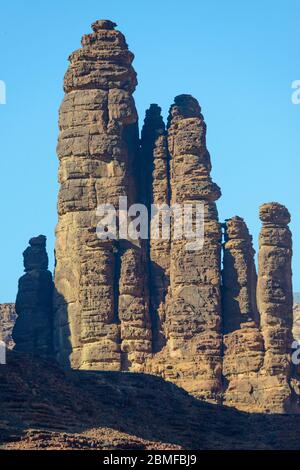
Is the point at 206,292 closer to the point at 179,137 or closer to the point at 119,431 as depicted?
the point at 179,137

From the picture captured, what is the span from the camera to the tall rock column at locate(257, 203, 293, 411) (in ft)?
385

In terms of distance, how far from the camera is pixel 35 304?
395ft

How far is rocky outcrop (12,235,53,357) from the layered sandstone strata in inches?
245

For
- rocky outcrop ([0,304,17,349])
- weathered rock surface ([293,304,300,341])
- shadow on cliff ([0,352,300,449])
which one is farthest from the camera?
weathered rock surface ([293,304,300,341])

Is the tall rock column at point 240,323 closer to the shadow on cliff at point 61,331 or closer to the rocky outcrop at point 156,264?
the rocky outcrop at point 156,264

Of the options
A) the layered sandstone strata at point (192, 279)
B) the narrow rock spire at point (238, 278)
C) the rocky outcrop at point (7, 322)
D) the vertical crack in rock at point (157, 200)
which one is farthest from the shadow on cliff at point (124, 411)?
the rocky outcrop at point (7, 322)

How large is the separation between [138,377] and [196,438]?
6.69 metres

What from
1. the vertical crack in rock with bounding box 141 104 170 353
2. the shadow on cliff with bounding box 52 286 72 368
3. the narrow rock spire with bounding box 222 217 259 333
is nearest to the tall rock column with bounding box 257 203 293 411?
the narrow rock spire with bounding box 222 217 259 333

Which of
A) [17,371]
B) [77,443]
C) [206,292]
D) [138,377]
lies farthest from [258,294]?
[77,443]

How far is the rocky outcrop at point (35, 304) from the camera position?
119m

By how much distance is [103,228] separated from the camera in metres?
119

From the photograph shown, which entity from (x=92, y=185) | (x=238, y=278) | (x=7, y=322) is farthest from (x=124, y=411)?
(x=7, y=322)

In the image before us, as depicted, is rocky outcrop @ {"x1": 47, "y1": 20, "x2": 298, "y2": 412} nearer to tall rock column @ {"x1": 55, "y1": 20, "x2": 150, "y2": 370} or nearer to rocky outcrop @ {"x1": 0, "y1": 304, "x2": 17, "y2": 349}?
tall rock column @ {"x1": 55, "y1": 20, "x2": 150, "y2": 370}

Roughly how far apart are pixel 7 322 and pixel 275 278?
27288 mm
